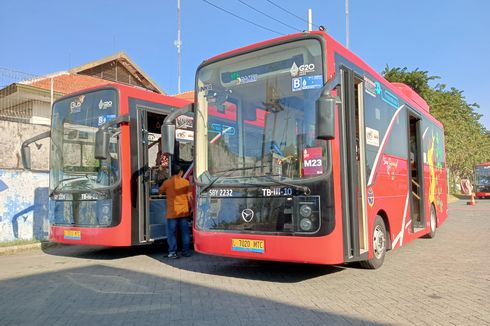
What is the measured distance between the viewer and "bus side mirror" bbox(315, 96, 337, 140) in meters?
5.16

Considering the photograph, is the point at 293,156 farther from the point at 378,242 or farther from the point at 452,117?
the point at 452,117

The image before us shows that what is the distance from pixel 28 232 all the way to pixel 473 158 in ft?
135

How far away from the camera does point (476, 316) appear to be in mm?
4719

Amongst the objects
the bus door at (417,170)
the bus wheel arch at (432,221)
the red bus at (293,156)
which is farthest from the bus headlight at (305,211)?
the bus wheel arch at (432,221)

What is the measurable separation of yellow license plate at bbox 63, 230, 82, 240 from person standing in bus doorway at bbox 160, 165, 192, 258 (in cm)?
169

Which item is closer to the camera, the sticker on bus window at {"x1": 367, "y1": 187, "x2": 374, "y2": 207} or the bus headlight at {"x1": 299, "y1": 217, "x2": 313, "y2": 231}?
the bus headlight at {"x1": 299, "y1": 217, "x2": 313, "y2": 231}

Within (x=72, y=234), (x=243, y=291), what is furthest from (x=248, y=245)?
(x=72, y=234)

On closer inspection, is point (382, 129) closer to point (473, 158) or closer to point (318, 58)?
point (318, 58)

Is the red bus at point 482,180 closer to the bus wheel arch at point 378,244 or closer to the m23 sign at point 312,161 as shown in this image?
the bus wheel arch at point 378,244

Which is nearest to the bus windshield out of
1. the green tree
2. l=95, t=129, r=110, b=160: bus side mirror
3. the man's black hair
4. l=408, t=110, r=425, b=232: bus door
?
l=95, t=129, r=110, b=160: bus side mirror

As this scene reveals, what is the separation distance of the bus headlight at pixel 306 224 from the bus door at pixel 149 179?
13.0 ft

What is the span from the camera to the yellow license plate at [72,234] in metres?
8.59

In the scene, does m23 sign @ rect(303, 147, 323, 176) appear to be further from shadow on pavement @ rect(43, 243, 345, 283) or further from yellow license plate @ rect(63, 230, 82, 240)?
yellow license plate @ rect(63, 230, 82, 240)

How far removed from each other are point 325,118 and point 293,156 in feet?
2.95
